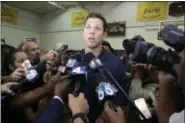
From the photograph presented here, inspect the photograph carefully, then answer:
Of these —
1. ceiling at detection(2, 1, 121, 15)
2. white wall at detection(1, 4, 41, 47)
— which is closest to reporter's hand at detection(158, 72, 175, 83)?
ceiling at detection(2, 1, 121, 15)

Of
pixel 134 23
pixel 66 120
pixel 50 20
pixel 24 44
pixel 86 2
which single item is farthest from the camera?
pixel 50 20

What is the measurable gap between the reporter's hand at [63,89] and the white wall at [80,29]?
11.0ft

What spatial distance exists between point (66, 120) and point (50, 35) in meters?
4.32

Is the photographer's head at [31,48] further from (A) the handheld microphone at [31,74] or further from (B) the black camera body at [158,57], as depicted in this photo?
(B) the black camera body at [158,57]

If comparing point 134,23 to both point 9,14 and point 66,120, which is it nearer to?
point 9,14

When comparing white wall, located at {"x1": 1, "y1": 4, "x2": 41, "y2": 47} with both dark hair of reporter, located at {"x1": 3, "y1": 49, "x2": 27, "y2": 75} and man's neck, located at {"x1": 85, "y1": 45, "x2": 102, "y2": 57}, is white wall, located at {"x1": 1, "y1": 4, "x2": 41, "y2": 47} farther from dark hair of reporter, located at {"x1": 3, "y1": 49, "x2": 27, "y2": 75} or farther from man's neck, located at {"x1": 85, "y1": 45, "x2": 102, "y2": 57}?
man's neck, located at {"x1": 85, "y1": 45, "x2": 102, "y2": 57}

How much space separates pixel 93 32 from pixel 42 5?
13.7 feet

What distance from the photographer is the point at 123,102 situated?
3.68 ft

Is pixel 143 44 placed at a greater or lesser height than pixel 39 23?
lesser

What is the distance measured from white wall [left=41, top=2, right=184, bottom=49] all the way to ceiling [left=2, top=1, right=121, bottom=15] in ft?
0.39

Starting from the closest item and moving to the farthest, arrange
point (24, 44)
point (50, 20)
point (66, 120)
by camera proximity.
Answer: point (66, 120) < point (24, 44) < point (50, 20)

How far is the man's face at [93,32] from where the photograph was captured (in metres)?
1.32

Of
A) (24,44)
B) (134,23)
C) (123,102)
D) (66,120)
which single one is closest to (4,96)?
(66,120)

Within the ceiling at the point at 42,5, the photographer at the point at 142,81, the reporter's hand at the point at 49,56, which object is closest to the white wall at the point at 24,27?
the ceiling at the point at 42,5
